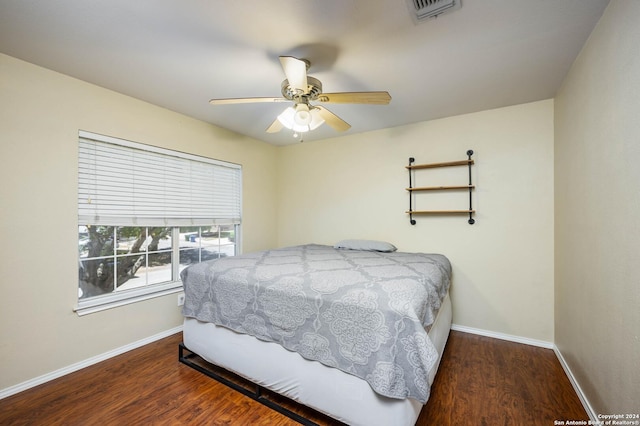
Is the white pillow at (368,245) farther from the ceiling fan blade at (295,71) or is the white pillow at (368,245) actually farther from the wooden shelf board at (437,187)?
the ceiling fan blade at (295,71)

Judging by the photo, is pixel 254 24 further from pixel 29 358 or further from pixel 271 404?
pixel 29 358

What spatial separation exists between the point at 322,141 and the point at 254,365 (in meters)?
3.02

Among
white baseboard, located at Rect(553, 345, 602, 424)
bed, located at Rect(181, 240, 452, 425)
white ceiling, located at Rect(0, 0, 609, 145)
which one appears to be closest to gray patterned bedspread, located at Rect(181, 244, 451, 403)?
bed, located at Rect(181, 240, 452, 425)

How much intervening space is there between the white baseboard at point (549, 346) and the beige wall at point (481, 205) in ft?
0.18

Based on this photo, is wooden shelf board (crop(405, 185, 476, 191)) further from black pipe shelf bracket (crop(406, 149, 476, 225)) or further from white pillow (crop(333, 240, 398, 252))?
white pillow (crop(333, 240, 398, 252))

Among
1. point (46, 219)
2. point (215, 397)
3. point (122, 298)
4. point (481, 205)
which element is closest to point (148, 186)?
point (46, 219)

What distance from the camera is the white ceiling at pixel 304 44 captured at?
4.68 feet

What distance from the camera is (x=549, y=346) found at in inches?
97.3

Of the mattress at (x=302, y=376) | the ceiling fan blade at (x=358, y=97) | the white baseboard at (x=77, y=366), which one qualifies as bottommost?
the white baseboard at (x=77, y=366)

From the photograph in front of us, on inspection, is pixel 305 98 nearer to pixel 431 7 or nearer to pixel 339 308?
pixel 431 7

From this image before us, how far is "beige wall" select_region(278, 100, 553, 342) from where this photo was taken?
254cm

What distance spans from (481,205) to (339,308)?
2.19 meters

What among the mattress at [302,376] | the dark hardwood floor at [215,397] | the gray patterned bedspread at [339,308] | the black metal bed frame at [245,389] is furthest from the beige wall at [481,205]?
the black metal bed frame at [245,389]

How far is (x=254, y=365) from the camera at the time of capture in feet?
5.87
